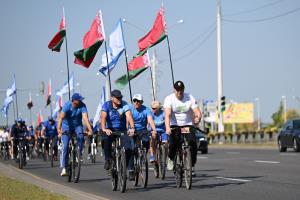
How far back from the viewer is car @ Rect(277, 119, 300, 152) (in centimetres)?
3484

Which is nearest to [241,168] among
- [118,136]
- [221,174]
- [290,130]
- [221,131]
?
[221,174]

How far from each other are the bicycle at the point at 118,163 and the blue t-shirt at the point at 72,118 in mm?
2774

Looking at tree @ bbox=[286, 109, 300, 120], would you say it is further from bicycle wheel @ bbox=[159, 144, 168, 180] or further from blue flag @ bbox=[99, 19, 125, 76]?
bicycle wheel @ bbox=[159, 144, 168, 180]

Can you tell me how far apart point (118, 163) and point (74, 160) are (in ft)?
10.5

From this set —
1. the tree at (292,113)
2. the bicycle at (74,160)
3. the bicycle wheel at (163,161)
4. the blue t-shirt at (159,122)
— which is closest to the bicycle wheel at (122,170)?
the bicycle at (74,160)

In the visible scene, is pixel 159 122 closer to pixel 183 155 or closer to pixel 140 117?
pixel 140 117

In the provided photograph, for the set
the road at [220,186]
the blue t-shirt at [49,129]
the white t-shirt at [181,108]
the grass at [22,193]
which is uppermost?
the white t-shirt at [181,108]

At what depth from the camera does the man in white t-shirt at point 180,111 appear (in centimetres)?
1573

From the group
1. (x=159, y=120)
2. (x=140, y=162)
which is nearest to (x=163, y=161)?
(x=159, y=120)

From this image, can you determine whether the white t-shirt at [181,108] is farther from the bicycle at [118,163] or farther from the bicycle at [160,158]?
the bicycle at [160,158]

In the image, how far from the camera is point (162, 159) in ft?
64.2

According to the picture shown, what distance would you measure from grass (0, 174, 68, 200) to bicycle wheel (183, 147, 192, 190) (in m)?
2.57

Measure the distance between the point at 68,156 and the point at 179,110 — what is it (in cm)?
421

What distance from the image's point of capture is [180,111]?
15836 millimetres
